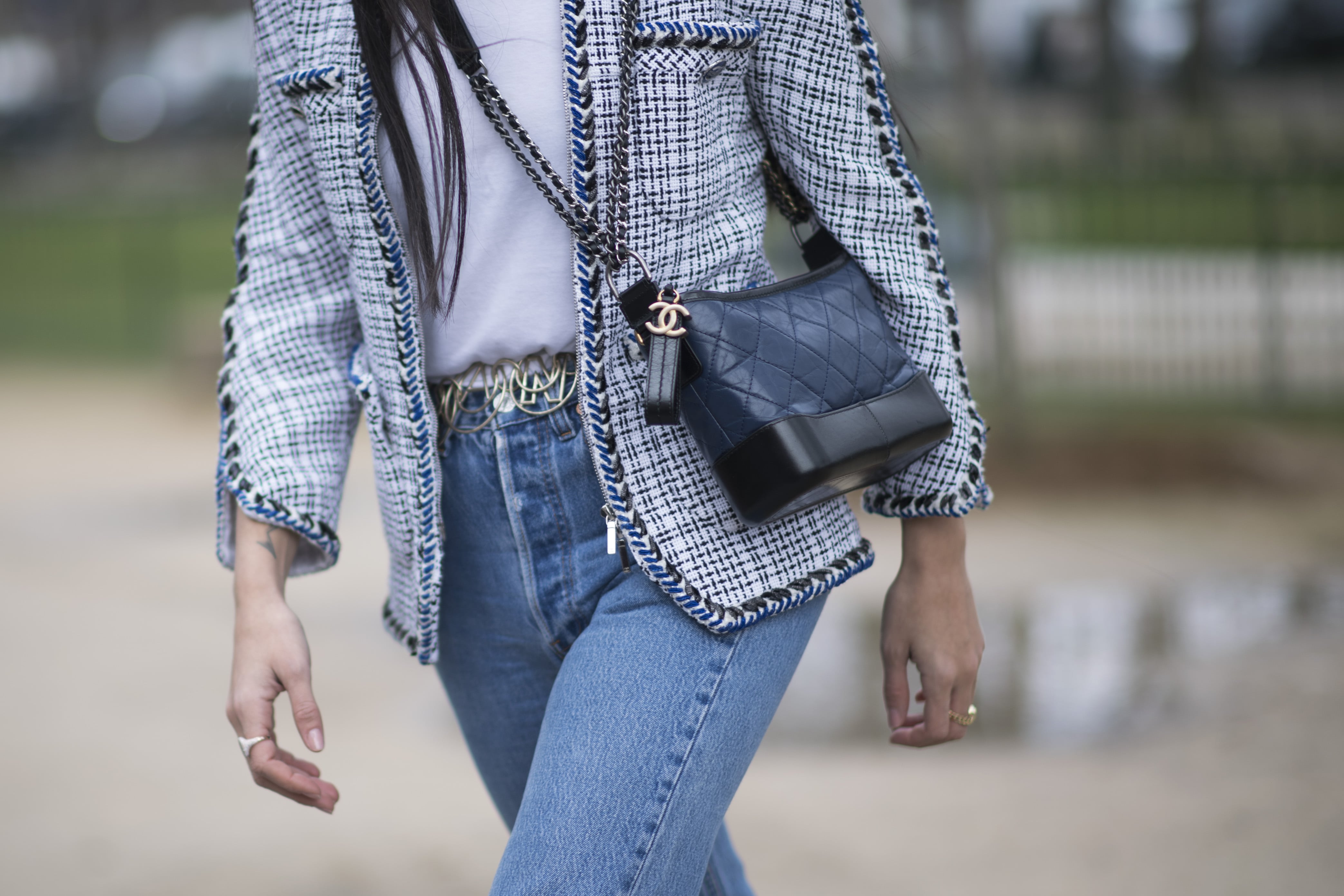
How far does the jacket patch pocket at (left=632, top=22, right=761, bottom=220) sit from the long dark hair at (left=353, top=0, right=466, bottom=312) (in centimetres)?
19

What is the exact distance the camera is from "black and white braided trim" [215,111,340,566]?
1.49 m

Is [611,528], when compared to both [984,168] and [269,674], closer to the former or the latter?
[269,674]

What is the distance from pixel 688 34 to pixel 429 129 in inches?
11.0

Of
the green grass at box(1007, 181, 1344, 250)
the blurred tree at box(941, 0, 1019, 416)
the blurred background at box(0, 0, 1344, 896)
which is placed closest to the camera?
the blurred background at box(0, 0, 1344, 896)

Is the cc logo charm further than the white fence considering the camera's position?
No

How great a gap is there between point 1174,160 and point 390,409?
9.10m

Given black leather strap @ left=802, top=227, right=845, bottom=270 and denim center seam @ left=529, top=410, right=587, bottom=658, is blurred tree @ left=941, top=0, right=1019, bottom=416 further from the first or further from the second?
denim center seam @ left=529, top=410, right=587, bottom=658

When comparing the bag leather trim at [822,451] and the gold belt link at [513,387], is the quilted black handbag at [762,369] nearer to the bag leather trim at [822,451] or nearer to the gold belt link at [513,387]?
the bag leather trim at [822,451]

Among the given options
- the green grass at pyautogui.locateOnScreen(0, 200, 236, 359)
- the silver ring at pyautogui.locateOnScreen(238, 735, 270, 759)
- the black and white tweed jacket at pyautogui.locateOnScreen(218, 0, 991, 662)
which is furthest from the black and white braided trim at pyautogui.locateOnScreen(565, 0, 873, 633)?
the green grass at pyautogui.locateOnScreen(0, 200, 236, 359)

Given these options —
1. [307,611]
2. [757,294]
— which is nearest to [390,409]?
[757,294]

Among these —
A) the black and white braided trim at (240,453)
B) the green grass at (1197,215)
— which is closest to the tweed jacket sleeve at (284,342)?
the black and white braided trim at (240,453)

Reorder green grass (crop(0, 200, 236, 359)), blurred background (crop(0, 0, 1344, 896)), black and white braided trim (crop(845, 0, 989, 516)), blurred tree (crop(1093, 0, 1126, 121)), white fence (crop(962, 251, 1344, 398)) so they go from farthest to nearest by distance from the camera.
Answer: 1. blurred tree (crop(1093, 0, 1126, 121))
2. green grass (crop(0, 200, 236, 359))
3. white fence (crop(962, 251, 1344, 398))
4. blurred background (crop(0, 0, 1344, 896))
5. black and white braided trim (crop(845, 0, 989, 516))

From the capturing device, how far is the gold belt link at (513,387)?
1396mm

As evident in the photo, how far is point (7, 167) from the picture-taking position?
20.0 meters
